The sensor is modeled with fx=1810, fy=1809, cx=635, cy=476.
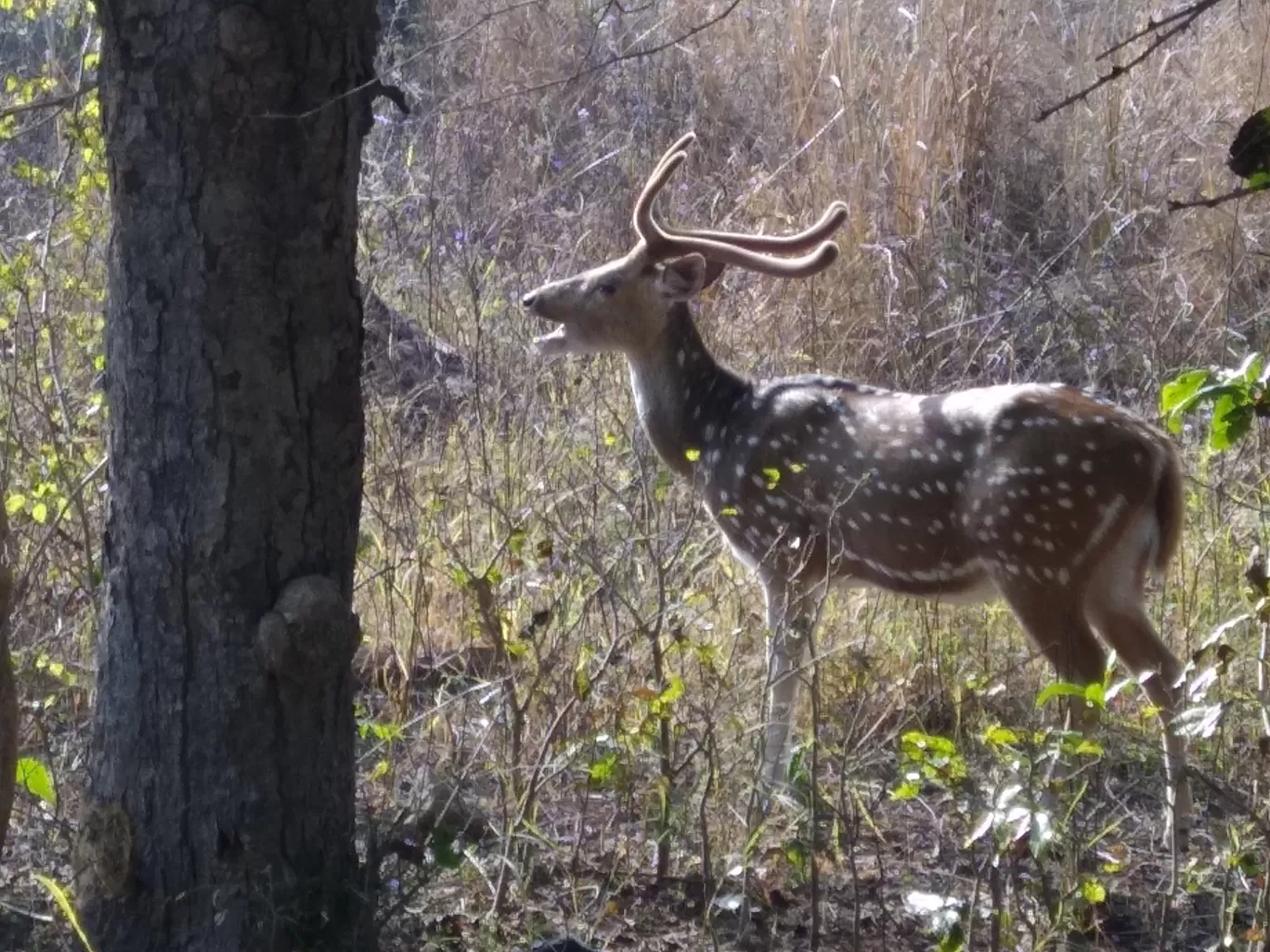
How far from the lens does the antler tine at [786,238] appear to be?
6062mm

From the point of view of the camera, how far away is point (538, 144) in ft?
31.7

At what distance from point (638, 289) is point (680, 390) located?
1.24 feet

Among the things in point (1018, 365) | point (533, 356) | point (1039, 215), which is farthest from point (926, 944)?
point (1039, 215)

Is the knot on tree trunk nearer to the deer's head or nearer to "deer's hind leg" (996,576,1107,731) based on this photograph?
"deer's hind leg" (996,576,1107,731)

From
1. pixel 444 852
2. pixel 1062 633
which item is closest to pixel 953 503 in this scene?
pixel 1062 633

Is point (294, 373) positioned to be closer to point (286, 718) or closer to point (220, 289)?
point (220, 289)

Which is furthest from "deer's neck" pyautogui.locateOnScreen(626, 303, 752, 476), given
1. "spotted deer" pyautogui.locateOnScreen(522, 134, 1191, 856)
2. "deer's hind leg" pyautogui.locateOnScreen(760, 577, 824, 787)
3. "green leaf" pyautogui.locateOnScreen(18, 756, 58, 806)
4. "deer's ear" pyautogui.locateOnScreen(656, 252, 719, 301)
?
"green leaf" pyautogui.locateOnScreen(18, 756, 58, 806)

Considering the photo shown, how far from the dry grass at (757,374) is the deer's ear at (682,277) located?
55 centimetres

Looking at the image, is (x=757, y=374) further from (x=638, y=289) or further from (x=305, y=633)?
(x=305, y=633)

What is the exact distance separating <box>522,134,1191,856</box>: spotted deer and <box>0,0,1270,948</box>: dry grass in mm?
217

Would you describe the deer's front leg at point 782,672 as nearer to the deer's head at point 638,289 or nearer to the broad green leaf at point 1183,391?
the deer's head at point 638,289

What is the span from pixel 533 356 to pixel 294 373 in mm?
3290

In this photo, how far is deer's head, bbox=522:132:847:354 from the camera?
6113 mm

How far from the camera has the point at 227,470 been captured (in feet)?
10.6
